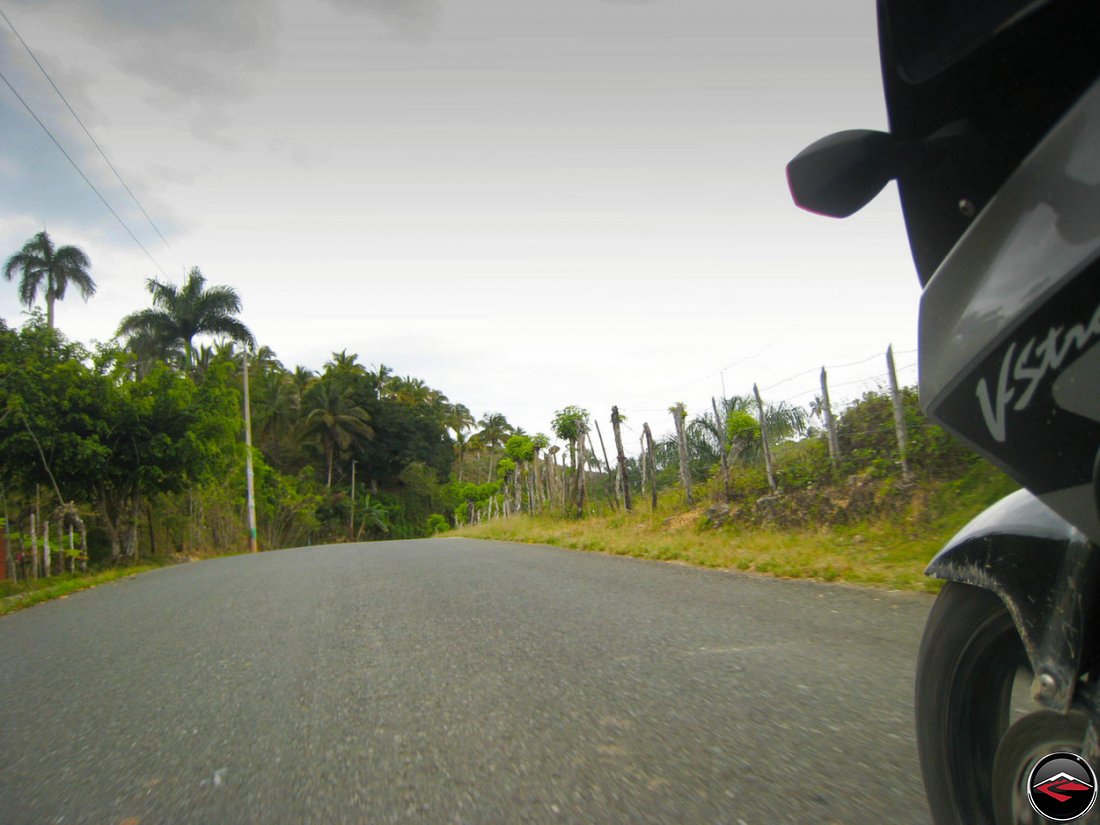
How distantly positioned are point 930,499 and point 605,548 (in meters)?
4.77

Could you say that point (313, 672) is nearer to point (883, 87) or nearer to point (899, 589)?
point (883, 87)

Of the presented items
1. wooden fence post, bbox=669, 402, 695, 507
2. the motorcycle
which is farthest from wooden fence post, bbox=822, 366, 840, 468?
the motorcycle

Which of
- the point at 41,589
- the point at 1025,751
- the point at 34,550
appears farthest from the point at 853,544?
the point at 34,550

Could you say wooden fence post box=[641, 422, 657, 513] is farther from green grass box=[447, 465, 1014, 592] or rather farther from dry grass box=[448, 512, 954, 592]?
green grass box=[447, 465, 1014, 592]

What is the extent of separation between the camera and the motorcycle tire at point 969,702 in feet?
4.26

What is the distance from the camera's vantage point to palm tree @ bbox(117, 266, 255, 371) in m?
35.7

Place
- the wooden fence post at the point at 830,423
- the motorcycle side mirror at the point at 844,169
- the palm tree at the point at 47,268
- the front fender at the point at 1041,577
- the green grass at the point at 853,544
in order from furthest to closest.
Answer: the palm tree at the point at 47,268
the wooden fence post at the point at 830,423
the green grass at the point at 853,544
the motorcycle side mirror at the point at 844,169
the front fender at the point at 1041,577

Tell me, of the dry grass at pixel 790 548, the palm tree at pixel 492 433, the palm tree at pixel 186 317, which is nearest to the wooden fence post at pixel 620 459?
the dry grass at pixel 790 548

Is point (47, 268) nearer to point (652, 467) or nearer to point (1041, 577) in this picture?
point (652, 467)

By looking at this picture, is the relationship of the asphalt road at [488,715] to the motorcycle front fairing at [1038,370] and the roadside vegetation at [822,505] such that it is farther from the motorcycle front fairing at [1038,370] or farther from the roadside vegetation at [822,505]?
the roadside vegetation at [822,505]

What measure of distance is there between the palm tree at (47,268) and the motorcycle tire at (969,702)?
4289 centimetres

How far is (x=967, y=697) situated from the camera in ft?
4.37

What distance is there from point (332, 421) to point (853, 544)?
4583 cm

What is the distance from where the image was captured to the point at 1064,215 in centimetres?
95
